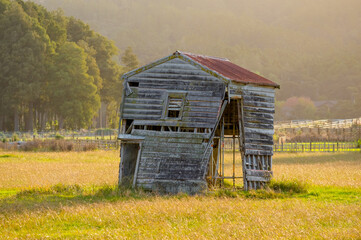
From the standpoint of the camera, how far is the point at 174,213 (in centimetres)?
1584

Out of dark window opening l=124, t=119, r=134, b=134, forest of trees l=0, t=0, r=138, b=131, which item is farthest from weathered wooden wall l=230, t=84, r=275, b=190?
forest of trees l=0, t=0, r=138, b=131

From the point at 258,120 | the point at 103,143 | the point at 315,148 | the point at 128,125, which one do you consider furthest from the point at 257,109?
the point at 315,148

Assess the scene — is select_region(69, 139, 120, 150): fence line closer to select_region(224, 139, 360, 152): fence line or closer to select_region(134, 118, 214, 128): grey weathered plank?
select_region(224, 139, 360, 152): fence line

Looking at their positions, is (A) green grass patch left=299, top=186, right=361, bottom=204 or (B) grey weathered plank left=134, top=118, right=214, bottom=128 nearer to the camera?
(A) green grass patch left=299, top=186, right=361, bottom=204

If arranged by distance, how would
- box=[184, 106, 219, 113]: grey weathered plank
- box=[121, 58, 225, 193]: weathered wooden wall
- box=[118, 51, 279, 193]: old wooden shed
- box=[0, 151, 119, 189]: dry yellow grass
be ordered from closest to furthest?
box=[121, 58, 225, 193]: weathered wooden wall → box=[118, 51, 279, 193]: old wooden shed → box=[184, 106, 219, 113]: grey weathered plank → box=[0, 151, 119, 189]: dry yellow grass

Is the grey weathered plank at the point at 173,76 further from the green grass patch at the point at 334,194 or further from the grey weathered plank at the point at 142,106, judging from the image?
the green grass patch at the point at 334,194

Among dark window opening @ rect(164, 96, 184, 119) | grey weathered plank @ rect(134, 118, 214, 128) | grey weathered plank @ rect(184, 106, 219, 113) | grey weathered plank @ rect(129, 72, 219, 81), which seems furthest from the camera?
grey weathered plank @ rect(129, 72, 219, 81)

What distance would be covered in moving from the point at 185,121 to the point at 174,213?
6.90 meters

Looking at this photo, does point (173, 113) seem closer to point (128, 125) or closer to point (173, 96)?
point (173, 96)

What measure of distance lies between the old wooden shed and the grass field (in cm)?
139

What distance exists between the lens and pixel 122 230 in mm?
13547

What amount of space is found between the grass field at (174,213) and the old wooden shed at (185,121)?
1.39 metres

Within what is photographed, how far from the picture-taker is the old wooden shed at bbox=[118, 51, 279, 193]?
2153 centimetres

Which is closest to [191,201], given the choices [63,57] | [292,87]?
[63,57]
